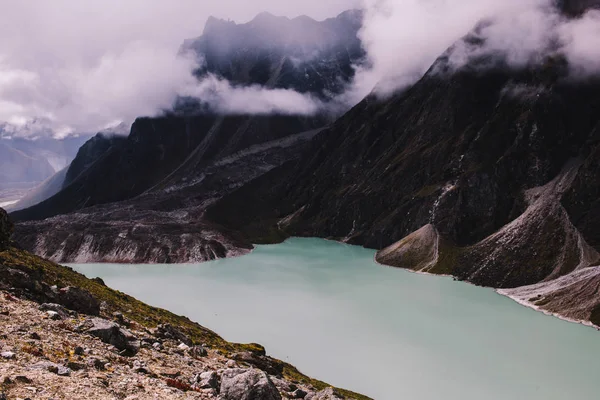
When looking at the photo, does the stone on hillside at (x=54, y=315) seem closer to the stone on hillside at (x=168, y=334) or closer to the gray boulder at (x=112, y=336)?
the gray boulder at (x=112, y=336)

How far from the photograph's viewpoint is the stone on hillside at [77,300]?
82.4 feet

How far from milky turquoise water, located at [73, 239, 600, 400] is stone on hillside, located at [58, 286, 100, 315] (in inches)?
1157

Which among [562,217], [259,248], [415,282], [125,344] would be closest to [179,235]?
[259,248]

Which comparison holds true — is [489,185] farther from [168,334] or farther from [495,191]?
[168,334]

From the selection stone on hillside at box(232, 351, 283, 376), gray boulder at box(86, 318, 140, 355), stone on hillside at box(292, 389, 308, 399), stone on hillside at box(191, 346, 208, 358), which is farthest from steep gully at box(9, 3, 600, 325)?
gray boulder at box(86, 318, 140, 355)

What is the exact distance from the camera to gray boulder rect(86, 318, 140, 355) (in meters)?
20.8

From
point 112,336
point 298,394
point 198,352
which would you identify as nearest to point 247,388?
point 298,394

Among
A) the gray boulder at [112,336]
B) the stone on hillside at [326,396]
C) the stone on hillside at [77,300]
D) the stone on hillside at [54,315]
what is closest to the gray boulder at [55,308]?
the stone on hillside at [54,315]

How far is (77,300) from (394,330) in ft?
164

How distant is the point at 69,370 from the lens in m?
15.3

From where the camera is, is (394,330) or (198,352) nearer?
(198,352)

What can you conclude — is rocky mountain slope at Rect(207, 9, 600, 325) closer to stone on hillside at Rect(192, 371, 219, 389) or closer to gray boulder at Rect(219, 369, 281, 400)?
gray boulder at Rect(219, 369, 281, 400)

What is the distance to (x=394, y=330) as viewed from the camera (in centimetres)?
6569

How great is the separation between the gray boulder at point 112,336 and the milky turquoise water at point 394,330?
3032 centimetres
